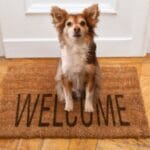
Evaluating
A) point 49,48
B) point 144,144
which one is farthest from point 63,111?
point 49,48

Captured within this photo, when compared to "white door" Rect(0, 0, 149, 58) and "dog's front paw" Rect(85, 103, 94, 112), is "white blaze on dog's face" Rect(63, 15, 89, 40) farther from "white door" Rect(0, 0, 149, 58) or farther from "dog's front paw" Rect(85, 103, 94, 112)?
"white door" Rect(0, 0, 149, 58)

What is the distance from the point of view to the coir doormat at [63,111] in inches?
56.4

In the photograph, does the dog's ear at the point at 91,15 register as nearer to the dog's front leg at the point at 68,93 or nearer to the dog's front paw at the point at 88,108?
the dog's front leg at the point at 68,93

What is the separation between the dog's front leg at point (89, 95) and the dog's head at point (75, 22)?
224 millimetres

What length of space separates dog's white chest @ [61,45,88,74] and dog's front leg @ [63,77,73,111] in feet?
0.21

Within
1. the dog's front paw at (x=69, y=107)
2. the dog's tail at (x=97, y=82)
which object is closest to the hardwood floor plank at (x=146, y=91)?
the dog's tail at (x=97, y=82)

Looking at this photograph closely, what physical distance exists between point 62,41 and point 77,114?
0.38 m

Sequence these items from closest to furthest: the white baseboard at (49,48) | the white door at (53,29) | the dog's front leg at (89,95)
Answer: the dog's front leg at (89,95)
the white door at (53,29)
the white baseboard at (49,48)

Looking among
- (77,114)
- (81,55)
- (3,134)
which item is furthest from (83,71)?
(3,134)

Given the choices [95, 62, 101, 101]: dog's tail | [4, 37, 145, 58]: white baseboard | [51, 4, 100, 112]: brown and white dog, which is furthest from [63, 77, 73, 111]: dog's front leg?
[4, 37, 145, 58]: white baseboard

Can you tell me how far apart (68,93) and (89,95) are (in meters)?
0.11

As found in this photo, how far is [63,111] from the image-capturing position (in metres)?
1.55

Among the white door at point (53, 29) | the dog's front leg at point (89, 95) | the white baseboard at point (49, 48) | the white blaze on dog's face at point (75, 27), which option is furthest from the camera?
the white baseboard at point (49, 48)

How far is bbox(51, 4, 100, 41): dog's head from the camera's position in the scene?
137 centimetres
